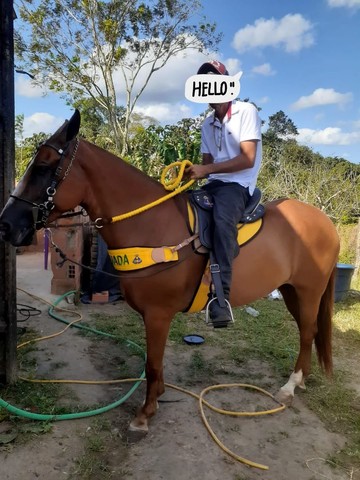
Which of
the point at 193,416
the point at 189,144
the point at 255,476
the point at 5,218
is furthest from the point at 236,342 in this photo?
the point at 189,144

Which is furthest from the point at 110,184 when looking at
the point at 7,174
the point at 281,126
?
the point at 281,126

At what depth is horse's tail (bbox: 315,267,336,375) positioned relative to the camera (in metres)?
3.69

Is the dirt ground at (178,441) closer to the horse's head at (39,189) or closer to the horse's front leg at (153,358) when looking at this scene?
the horse's front leg at (153,358)

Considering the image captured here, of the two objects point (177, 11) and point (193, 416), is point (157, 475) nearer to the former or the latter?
point (193, 416)

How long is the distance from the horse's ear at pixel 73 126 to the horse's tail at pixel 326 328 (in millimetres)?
Result: 2678

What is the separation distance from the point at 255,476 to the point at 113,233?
1844 millimetres

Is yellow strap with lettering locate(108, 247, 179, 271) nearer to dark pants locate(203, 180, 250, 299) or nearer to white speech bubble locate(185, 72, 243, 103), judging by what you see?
dark pants locate(203, 180, 250, 299)

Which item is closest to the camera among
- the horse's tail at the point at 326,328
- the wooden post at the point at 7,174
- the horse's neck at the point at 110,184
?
the horse's neck at the point at 110,184

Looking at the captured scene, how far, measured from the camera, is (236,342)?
469cm

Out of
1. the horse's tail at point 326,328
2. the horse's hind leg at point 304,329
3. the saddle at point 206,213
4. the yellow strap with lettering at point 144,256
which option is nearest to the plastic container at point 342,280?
the horse's tail at point 326,328

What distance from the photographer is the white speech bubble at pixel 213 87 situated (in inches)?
111

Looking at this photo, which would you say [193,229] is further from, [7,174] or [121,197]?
[7,174]

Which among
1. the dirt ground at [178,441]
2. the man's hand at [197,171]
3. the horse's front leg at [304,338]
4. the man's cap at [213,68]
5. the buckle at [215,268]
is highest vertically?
the man's cap at [213,68]

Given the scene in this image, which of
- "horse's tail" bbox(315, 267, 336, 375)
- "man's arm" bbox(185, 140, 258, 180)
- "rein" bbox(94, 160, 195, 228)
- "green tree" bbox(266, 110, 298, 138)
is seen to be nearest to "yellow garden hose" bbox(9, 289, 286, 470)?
"horse's tail" bbox(315, 267, 336, 375)
